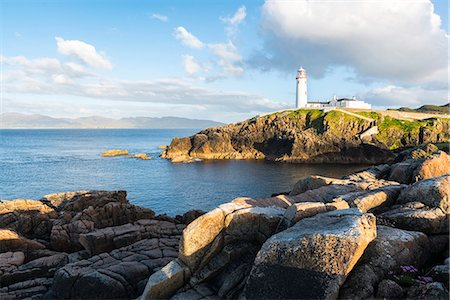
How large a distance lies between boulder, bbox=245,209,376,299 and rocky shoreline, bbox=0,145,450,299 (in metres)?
0.04

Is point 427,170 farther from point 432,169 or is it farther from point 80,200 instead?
point 80,200

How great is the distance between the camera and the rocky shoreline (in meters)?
12.5

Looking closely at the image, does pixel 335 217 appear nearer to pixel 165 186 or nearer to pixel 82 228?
pixel 82 228

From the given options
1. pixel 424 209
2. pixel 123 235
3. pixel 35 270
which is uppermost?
pixel 424 209

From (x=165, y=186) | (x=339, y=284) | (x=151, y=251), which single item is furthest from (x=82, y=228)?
(x=165, y=186)

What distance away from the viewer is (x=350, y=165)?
297 ft

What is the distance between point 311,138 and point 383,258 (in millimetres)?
91182

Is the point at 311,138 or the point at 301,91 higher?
the point at 301,91

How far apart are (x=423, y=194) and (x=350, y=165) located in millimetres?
75668

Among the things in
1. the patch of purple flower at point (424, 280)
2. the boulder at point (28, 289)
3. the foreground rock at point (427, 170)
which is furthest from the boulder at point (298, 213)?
the foreground rock at point (427, 170)

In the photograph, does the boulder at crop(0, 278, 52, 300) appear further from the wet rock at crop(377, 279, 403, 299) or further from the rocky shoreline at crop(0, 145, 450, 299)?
the wet rock at crop(377, 279, 403, 299)

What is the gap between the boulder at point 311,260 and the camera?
1230 cm

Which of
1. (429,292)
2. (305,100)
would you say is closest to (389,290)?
(429,292)

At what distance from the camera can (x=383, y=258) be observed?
1325 cm
